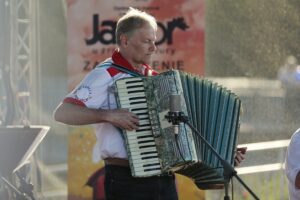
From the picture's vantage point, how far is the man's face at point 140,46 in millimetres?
4387

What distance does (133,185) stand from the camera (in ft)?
14.3

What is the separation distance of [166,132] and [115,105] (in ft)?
0.98

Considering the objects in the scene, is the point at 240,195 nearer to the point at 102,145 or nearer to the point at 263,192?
the point at 263,192

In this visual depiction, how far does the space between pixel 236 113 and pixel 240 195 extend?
327 cm

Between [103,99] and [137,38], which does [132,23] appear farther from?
[103,99]

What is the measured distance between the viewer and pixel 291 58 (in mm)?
7766

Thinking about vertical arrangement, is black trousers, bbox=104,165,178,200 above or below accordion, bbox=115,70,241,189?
below

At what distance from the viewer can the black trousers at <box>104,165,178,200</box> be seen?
14.3ft

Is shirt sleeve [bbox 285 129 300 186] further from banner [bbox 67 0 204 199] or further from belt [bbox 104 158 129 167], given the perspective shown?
banner [bbox 67 0 204 199]

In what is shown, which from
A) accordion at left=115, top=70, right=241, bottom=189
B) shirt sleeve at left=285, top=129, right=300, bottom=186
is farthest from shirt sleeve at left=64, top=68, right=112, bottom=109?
shirt sleeve at left=285, top=129, right=300, bottom=186

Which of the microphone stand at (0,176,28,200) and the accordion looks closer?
the accordion

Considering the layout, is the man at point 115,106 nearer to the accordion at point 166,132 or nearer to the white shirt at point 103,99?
the white shirt at point 103,99

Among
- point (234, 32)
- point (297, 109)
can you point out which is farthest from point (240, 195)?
point (234, 32)

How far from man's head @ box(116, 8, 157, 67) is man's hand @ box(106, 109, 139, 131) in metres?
0.30
